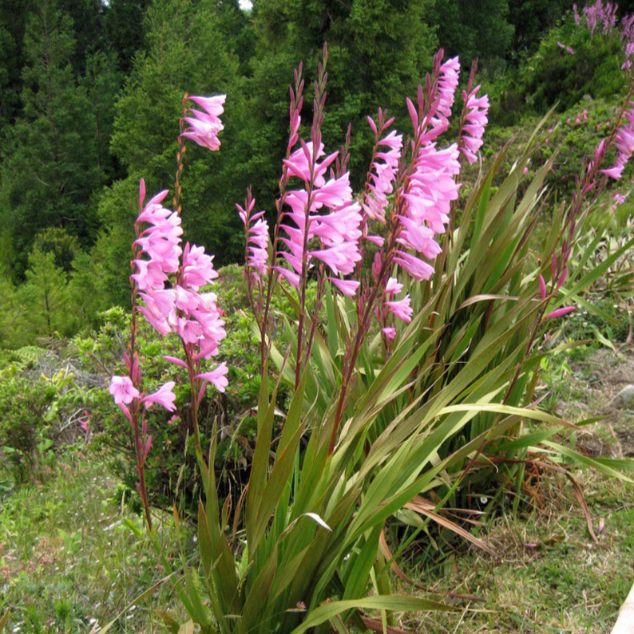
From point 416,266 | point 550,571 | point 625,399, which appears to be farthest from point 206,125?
point 625,399

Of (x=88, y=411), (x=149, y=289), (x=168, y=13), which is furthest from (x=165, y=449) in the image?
(x=168, y=13)

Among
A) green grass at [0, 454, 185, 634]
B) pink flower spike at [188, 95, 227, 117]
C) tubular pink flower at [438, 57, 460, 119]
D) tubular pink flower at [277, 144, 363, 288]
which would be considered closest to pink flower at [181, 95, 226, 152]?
pink flower spike at [188, 95, 227, 117]

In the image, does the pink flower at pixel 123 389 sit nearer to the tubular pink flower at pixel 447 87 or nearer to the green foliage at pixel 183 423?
the green foliage at pixel 183 423

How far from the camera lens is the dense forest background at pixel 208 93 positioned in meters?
12.6

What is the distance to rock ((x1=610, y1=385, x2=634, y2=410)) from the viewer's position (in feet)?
9.76

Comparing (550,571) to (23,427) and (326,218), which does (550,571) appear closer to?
(326,218)

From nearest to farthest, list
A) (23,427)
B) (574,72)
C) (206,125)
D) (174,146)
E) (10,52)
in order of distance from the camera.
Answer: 1. (206,125)
2. (23,427)
3. (574,72)
4. (174,146)
5. (10,52)

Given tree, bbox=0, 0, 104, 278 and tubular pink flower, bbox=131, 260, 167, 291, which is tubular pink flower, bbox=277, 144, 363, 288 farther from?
tree, bbox=0, 0, 104, 278

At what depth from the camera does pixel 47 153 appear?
22891 mm

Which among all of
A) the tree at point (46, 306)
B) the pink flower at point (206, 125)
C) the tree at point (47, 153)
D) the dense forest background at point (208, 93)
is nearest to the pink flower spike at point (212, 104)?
the pink flower at point (206, 125)

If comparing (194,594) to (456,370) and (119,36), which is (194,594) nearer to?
(456,370)

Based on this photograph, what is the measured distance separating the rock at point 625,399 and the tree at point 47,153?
75.0 feet

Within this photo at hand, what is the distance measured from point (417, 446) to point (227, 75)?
1825 cm

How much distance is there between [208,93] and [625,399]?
16317 mm
